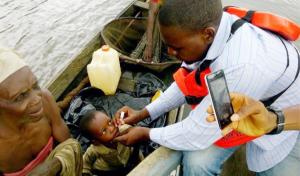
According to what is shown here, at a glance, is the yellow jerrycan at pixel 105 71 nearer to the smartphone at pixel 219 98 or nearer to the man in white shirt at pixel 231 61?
the man in white shirt at pixel 231 61

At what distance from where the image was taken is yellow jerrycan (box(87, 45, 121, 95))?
11.6 feet

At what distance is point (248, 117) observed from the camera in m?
1.88

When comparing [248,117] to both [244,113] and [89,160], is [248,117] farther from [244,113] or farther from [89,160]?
[89,160]

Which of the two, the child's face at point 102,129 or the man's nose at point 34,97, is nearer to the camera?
the man's nose at point 34,97

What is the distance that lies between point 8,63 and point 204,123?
1.17 meters

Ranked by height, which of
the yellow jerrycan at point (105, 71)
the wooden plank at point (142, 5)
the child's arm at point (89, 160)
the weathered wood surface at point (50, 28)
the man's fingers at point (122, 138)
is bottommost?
the weathered wood surface at point (50, 28)

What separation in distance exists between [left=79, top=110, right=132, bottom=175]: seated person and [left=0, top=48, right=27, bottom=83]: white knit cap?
0.81 m

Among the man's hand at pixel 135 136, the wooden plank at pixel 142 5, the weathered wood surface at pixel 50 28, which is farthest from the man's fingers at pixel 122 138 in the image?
the weathered wood surface at pixel 50 28

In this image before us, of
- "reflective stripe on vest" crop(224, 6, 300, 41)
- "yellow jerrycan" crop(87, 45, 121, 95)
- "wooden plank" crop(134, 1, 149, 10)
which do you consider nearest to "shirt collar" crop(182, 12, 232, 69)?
"reflective stripe on vest" crop(224, 6, 300, 41)

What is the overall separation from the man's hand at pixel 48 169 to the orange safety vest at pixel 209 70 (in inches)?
36.9

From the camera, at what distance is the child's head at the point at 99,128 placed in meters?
2.74

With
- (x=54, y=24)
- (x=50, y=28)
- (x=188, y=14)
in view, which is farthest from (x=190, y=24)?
(x=54, y=24)

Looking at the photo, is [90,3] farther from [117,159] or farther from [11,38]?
[117,159]

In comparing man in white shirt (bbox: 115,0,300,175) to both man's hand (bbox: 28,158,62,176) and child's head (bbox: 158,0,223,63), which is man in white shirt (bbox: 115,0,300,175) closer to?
child's head (bbox: 158,0,223,63)
